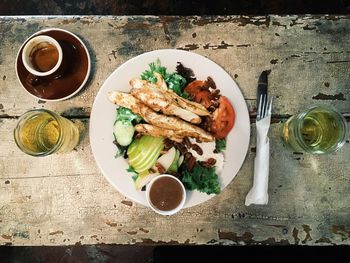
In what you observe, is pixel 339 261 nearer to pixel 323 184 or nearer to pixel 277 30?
pixel 323 184

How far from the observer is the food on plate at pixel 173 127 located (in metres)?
1.32

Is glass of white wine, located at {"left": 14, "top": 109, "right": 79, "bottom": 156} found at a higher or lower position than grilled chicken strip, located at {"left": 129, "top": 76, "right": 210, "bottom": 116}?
lower

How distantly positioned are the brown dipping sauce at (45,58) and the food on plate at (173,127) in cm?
22

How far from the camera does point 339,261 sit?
5.81ft

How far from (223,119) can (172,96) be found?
18 centimetres

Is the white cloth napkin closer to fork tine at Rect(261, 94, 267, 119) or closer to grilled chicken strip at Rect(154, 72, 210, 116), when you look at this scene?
fork tine at Rect(261, 94, 267, 119)

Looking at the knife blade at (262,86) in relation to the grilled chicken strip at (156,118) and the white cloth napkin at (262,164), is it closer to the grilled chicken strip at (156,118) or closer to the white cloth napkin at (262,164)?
the white cloth napkin at (262,164)

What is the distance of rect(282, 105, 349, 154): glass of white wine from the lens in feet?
4.15

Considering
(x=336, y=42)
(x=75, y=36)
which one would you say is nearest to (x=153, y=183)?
(x=75, y=36)

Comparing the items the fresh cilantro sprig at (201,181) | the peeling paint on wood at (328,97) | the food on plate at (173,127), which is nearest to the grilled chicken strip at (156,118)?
the food on plate at (173,127)

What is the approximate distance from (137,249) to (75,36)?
4.05ft

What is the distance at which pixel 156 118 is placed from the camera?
132 centimetres

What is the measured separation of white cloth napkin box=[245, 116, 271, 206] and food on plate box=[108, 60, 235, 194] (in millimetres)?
102

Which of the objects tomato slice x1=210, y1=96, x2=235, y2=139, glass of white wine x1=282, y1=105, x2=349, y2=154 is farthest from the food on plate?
glass of white wine x1=282, y1=105, x2=349, y2=154
